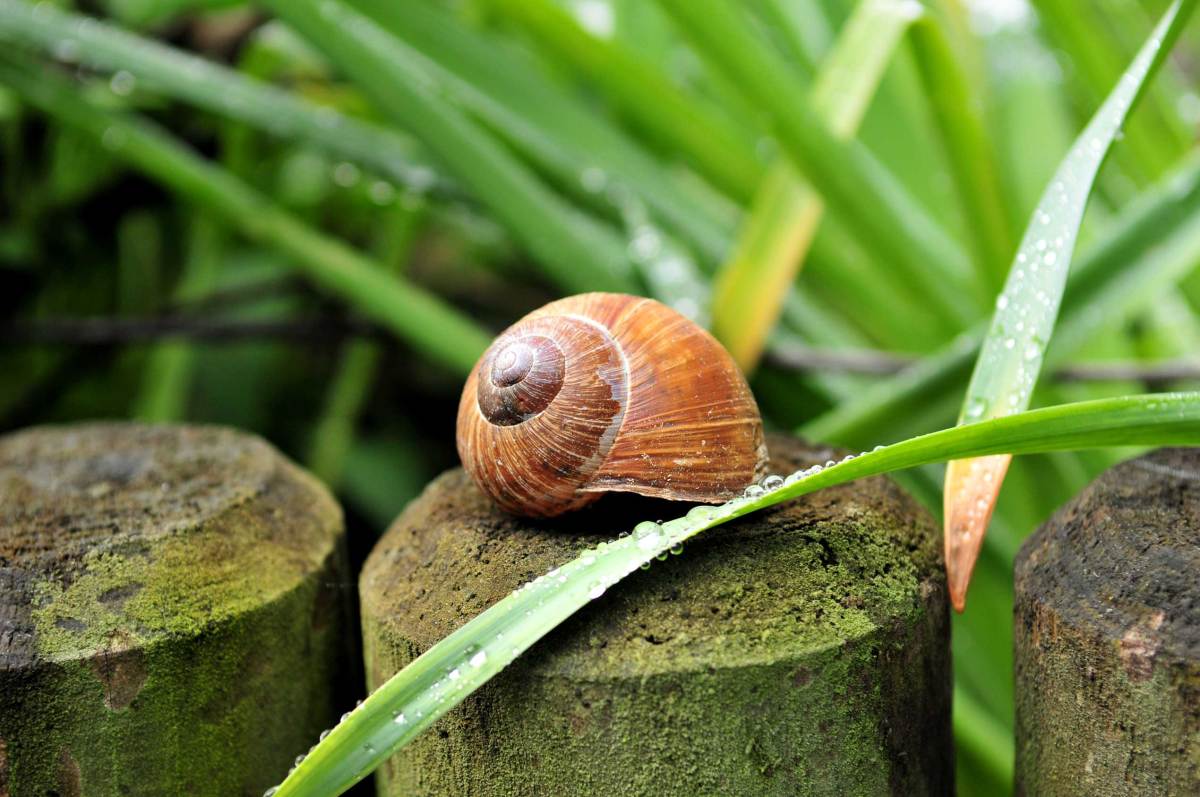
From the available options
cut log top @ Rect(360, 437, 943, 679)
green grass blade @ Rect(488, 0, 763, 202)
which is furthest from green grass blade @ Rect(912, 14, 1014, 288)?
cut log top @ Rect(360, 437, 943, 679)

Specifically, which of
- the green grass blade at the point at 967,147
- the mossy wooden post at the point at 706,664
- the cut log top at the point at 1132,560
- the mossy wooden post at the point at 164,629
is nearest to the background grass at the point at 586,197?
the green grass blade at the point at 967,147

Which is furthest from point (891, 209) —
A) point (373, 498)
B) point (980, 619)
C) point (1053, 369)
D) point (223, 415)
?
point (223, 415)

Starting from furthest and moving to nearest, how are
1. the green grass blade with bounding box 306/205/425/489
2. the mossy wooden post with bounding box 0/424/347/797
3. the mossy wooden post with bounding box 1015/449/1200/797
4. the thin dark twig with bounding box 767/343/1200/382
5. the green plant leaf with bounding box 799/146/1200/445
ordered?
the green grass blade with bounding box 306/205/425/489, the thin dark twig with bounding box 767/343/1200/382, the green plant leaf with bounding box 799/146/1200/445, the mossy wooden post with bounding box 0/424/347/797, the mossy wooden post with bounding box 1015/449/1200/797

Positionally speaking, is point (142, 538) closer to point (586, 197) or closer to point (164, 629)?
point (164, 629)

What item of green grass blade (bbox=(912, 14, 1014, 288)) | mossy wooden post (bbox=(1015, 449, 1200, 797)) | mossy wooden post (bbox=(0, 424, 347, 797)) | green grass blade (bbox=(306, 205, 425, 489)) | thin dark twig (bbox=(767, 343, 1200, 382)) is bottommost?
green grass blade (bbox=(306, 205, 425, 489))

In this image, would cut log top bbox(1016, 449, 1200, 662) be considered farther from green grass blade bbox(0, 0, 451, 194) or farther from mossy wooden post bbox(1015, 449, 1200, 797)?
green grass blade bbox(0, 0, 451, 194)

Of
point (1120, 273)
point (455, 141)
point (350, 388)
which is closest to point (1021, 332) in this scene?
point (1120, 273)

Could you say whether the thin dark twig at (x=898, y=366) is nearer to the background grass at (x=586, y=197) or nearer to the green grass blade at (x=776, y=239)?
the background grass at (x=586, y=197)
